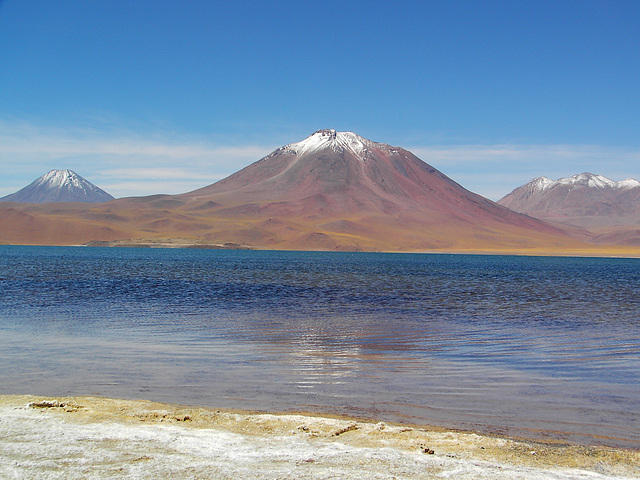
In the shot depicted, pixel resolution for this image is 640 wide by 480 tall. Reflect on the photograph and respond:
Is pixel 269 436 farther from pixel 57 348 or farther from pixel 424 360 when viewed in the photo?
pixel 57 348

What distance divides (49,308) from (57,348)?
33.2 ft

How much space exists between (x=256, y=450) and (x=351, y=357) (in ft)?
27.0

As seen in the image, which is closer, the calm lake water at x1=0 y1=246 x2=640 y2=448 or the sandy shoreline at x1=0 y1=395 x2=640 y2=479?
the sandy shoreline at x1=0 y1=395 x2=640 y2=479

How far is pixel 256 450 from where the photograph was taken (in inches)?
318

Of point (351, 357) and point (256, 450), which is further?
point (351, 357)

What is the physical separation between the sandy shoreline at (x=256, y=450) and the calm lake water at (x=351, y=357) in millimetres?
1202

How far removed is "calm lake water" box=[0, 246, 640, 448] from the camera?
435 inches

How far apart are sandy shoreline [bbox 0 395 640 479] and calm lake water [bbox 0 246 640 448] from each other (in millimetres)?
1202

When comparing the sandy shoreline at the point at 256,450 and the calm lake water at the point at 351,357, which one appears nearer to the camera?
the sandy shoreline at the point at 256,450

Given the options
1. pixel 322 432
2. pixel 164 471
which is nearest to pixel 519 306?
pixel 322 432

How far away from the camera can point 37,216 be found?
170m

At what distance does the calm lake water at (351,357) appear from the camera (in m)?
11.1

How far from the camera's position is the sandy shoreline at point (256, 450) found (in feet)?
24.1

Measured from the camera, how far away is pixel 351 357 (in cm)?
1612
